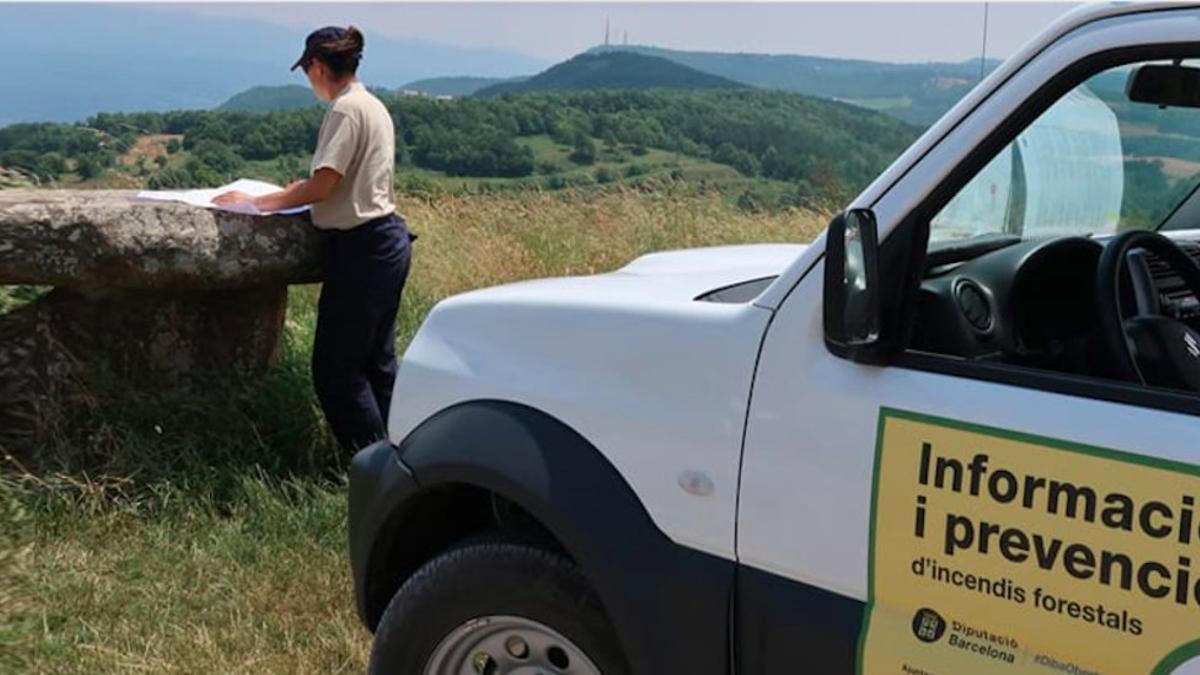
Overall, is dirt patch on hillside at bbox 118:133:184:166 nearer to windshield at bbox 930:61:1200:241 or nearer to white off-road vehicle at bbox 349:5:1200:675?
white off-road vehicle at bbox 349:5:1200:675

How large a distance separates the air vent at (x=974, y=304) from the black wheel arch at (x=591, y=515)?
0.65 m

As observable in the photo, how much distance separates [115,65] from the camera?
51.4 m

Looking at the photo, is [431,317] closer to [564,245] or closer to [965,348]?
[965,348]

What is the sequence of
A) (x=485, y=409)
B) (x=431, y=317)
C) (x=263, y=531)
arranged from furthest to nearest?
(x=263, y=531)
(x=431, y=317)
(x=485, y=409)

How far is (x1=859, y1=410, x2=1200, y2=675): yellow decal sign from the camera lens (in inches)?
73.5

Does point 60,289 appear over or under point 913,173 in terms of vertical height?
under

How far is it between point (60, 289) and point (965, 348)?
4.25 meters

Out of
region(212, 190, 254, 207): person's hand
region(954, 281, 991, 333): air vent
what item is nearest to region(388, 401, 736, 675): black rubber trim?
region(954, 281, 991, 333): air vent

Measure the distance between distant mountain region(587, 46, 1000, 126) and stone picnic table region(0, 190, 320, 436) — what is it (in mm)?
2639

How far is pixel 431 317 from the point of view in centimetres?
307

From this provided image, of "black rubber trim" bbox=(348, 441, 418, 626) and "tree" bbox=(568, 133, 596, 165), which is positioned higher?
"black rubber trim" bbox=(348, 441, 418, 626)

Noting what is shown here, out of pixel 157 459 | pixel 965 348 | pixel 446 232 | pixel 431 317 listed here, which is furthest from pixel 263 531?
pixel 446 232

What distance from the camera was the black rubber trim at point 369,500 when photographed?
9.70ft

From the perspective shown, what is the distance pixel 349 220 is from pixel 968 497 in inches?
139
